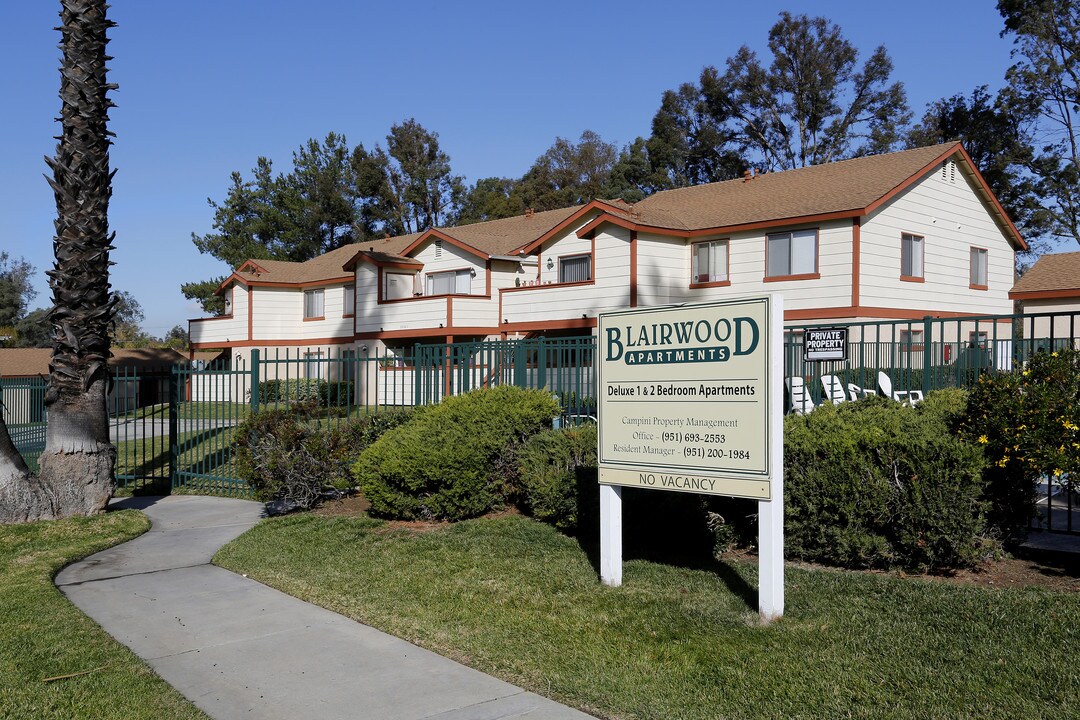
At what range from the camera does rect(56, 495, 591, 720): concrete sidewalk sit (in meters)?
5.18

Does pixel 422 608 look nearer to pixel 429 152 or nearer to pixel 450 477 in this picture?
pixel 450 477

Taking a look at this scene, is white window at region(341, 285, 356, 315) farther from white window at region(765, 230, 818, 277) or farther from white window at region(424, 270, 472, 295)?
white window at region(765, 230, 818, 277)

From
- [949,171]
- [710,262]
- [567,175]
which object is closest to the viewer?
[710,262]

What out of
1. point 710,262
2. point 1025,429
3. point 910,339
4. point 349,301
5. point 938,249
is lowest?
point 1025,429

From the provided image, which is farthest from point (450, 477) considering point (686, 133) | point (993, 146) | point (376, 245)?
point (686, 133)

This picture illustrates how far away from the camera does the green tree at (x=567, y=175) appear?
57.7m

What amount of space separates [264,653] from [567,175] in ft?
180

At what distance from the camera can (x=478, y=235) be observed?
115 feet

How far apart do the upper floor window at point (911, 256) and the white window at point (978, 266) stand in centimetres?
325

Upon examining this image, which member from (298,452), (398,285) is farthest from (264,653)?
(398,285)

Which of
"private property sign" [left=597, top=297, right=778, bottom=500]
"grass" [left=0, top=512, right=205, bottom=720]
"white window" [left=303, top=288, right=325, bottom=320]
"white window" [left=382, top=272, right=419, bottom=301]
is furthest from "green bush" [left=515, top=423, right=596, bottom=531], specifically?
"white window" [left=303, top=288, right=325, bottom=320]

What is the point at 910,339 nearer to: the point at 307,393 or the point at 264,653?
the point at 264,653

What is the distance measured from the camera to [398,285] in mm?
35500

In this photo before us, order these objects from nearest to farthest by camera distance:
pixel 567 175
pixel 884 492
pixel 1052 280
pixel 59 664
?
pixel 59 664 → pixel 884 492 → pixel 1052 280 → pixel 567 175
